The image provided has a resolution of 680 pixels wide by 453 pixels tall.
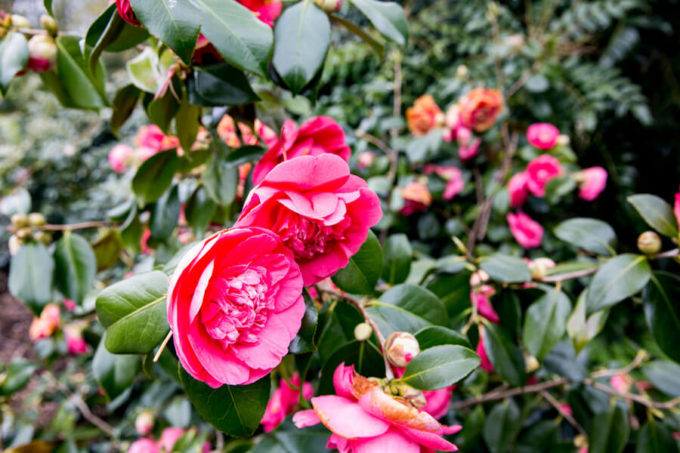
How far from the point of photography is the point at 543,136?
3.75 ft

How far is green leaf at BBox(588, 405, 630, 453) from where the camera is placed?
0.73 meters

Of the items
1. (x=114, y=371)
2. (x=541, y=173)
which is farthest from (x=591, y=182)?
(x=114, y=371)

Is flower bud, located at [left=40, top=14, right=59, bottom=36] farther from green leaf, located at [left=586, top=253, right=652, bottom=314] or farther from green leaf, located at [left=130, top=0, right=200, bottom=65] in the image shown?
green leaf, located at [left=586, top=253, right=652, bottom=314]

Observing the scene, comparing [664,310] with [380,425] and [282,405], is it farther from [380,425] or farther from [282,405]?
[282,405]

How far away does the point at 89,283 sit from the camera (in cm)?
71

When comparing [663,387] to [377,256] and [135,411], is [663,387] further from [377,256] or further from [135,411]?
[135,411]

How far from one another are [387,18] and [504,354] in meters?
0.52

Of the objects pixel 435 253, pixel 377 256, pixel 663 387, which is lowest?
pixel 435 253

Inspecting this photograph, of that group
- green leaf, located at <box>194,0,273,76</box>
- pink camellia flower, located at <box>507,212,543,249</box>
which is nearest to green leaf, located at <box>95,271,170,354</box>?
green leaf, located at <box>194,0,273,76</box>

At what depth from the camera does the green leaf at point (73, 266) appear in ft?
2.34

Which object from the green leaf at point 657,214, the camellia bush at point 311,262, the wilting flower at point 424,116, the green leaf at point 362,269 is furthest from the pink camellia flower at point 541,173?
the green leaf at point 362,269

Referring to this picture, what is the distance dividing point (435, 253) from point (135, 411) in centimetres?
100

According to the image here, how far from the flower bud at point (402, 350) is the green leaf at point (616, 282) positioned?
28cm

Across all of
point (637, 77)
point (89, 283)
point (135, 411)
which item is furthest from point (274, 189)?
point (637, 77)
